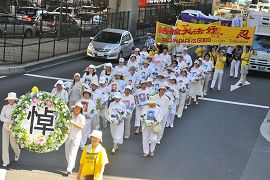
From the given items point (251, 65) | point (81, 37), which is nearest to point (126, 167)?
point (251, 65)

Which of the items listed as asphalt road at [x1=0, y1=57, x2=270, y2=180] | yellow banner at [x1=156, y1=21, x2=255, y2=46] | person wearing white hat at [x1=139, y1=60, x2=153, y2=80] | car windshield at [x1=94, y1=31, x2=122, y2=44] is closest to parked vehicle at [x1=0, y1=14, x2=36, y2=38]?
car windshield at [x1=94, y1=31, x2=122, y2=44]

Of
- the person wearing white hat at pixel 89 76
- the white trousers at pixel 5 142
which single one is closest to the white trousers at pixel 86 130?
the white trousers at pixel 5 142

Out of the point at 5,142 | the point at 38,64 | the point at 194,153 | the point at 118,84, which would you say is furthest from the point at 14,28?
the point at 5,142

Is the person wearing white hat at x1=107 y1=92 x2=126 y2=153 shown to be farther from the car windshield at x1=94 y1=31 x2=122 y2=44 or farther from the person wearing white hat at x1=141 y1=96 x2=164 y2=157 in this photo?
the car windshield at x1=94 y1=31 x2=122 y2=44

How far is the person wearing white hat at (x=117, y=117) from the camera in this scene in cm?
1318

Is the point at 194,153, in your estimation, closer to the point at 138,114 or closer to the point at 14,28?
the point at 138,114

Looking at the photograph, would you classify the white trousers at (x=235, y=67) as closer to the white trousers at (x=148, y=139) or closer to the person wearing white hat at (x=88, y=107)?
the white trousers at (x=148, y=139)

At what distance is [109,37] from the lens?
30.1 meters

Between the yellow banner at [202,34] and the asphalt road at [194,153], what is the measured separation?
5.76 meters

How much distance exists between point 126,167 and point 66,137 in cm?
→ 236

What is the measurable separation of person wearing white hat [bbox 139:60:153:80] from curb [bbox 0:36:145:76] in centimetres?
660

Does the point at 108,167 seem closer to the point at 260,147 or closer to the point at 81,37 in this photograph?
the point at 260,147

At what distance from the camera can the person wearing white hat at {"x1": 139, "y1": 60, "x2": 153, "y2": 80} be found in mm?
18531

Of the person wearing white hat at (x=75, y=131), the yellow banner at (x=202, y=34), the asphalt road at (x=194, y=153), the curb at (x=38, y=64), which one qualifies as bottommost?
the asphalt road at (x=194, y=153)
